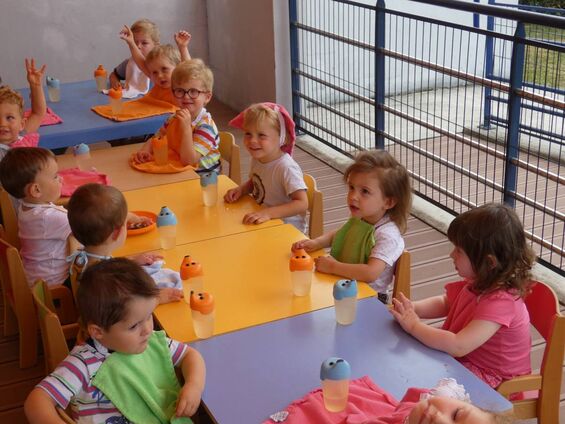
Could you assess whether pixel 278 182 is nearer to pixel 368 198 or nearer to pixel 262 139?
pixel 262 139

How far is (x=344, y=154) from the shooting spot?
21.1ft

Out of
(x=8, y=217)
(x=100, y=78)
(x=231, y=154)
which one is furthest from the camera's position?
(x=100, y=78)

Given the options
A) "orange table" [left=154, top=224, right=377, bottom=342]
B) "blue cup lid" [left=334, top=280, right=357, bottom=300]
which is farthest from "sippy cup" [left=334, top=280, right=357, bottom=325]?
"orange table" [left=154, top=224, right=377, bottom=342]

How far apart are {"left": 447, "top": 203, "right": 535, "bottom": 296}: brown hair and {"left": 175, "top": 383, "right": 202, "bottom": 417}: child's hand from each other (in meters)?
1.03

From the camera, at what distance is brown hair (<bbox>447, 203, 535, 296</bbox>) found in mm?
2525

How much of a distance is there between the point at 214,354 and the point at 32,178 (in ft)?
4.94

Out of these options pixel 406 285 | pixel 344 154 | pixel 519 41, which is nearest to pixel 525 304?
pixel 406 285

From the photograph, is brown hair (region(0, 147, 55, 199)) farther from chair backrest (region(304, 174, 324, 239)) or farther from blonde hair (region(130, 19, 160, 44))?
blonde hair (region(130, 19, 160, 44))

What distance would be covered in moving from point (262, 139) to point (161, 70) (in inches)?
58.0

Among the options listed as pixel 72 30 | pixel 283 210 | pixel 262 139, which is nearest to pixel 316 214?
pixel 283 210

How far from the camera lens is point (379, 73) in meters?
5.62

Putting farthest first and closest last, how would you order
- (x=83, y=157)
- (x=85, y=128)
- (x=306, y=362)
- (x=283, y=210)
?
(x=85, y=128)
(x=83, y=157)
(x=283, y=210)
(x=306, y=362)

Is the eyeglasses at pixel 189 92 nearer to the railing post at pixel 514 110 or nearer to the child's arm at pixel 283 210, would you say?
the child's arm at pixel 283 210

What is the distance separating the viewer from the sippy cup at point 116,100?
4926mm
